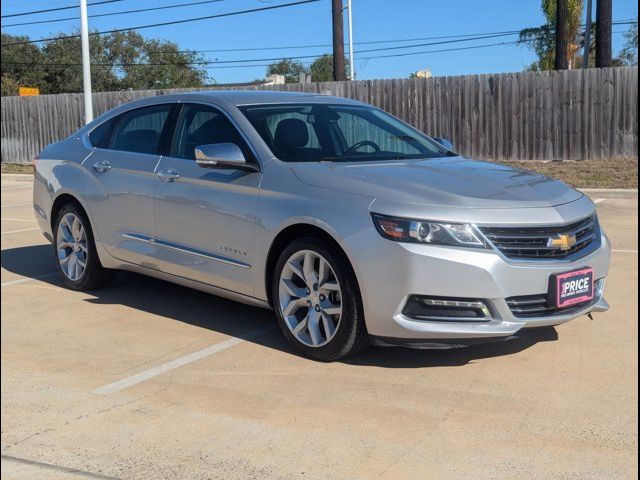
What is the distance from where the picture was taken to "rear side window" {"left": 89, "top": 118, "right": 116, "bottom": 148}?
7078 millimetres

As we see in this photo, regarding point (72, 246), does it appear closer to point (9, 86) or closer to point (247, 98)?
point (247, 98)

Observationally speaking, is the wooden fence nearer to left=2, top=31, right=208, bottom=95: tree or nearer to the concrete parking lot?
the concrete parking lot

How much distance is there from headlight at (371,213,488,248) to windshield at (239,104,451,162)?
1.10 metres

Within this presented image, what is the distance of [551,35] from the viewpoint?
4534 cm

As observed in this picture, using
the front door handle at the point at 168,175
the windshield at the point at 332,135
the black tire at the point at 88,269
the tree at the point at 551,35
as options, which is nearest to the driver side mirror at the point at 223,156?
→ the windshield at the point at 332,135

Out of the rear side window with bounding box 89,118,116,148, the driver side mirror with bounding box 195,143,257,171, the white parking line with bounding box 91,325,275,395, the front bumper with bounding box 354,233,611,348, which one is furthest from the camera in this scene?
the rear side window with bounding box 89,118,116,148

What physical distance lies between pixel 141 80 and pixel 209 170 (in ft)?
229

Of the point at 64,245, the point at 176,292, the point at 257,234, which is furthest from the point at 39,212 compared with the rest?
the point at 257,234

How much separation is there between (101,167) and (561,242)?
3.68 metres

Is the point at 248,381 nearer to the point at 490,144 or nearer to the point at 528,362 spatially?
the point at 528,362

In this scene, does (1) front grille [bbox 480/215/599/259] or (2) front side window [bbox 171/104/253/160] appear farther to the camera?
(2) front side window [bbox 171/104/253/160]

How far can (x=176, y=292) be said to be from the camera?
7.25 metres

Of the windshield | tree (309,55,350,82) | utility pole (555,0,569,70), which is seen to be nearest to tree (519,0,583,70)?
utility pole (555,0,569,70)

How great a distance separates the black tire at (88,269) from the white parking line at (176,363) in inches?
67.6
